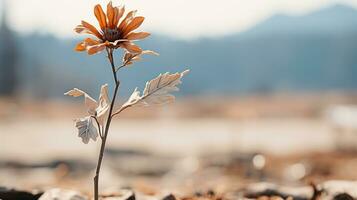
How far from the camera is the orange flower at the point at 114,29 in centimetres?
225

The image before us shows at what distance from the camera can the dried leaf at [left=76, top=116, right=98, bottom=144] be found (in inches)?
87.0

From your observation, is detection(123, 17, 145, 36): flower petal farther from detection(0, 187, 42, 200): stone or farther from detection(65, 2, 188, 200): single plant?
detection(0, 187, 42, 200): stone

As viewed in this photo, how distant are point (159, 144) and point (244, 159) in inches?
386

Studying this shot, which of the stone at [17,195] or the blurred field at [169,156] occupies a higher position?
the stone at [17,195]

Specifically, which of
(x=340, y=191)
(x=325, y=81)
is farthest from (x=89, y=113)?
(x=325, y=81)

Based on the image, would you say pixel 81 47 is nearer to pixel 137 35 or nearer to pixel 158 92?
pixel 137 35

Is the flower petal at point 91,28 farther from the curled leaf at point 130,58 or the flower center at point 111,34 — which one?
the curled leaf at point 130,58

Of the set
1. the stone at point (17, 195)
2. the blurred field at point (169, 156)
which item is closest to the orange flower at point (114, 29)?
the stone at point (17, 195)

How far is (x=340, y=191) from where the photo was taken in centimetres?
326

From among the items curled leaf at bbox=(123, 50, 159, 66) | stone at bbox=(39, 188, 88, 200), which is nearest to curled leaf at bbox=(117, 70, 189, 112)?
curled leaf at bbox=(123, 50, 159, 66)

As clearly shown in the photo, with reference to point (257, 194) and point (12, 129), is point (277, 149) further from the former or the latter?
point (257, 194)

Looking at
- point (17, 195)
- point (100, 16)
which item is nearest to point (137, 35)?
point (100, 16)

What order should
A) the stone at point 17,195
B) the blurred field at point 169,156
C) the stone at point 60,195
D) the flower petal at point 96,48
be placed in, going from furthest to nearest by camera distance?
the blurred field at point 169,156
the stone at point 17,195
the stone at point 60,195
the flower petal at point 96,48

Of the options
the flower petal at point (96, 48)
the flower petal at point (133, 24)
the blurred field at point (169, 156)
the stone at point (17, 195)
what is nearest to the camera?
the flower petal at point (96, 48)
